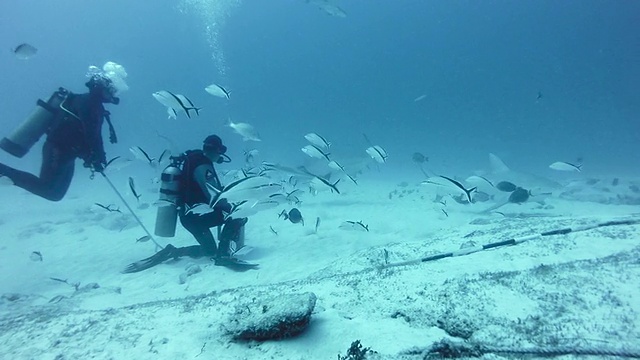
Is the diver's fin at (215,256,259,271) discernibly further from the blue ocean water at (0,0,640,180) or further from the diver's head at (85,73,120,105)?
the blue ocean water at (0,0,640,180)

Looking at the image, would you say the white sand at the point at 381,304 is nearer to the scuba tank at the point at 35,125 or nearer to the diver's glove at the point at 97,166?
the diver's glove at the point at 97,166

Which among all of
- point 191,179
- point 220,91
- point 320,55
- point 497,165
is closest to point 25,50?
point 220,91

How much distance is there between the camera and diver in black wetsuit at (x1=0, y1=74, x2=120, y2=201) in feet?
25.4

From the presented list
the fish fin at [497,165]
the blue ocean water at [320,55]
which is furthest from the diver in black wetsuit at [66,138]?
the blue ocean water at [320,55]

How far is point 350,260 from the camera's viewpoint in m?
6.61

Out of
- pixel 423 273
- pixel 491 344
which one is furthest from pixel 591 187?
pixel 491 344

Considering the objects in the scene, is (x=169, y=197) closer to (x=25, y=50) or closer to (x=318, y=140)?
(x=318, y=140)

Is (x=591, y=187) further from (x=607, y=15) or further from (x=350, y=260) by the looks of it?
(x=607, y=15)

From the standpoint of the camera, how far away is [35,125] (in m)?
7.75

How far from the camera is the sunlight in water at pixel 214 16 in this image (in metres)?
127

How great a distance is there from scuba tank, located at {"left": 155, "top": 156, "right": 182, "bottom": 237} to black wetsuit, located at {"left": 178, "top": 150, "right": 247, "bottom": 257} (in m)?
0.15

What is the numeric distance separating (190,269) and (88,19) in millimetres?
165680

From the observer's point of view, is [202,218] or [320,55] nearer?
[202,218]

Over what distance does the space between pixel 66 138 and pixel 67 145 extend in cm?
17
